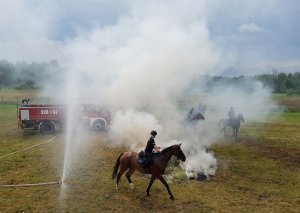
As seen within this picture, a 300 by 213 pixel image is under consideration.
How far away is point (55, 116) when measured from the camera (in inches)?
1320

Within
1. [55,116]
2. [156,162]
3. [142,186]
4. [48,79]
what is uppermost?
[48,79]

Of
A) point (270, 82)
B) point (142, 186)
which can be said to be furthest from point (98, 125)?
point (270, 82)

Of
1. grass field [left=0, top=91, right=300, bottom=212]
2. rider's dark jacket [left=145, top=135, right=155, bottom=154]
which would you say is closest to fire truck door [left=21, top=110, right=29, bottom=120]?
grass field [left=0, top=91, right=300, bottom=212]

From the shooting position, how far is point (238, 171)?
2014cm

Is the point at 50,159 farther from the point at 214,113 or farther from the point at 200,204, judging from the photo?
the point at 214,113

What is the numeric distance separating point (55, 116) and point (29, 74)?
35.1 m

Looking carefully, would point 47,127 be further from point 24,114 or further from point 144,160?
point 144,160

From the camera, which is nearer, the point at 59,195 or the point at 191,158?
the point at 59,195

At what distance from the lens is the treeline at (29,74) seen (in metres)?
52.6

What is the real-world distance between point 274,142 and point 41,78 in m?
37.0

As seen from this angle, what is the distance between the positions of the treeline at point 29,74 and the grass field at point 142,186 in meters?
26.2

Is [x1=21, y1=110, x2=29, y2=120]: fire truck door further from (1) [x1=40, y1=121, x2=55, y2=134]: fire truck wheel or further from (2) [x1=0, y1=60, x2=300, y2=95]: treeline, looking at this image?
(2) [x1=0, y1=60, x2=300, y2=95]: treeline

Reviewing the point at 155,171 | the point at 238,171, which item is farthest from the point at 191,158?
the point at 155,171

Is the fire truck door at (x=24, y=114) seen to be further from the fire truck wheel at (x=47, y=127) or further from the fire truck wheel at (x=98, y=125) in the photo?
the fire truck wheel at (x=98, y=125)
